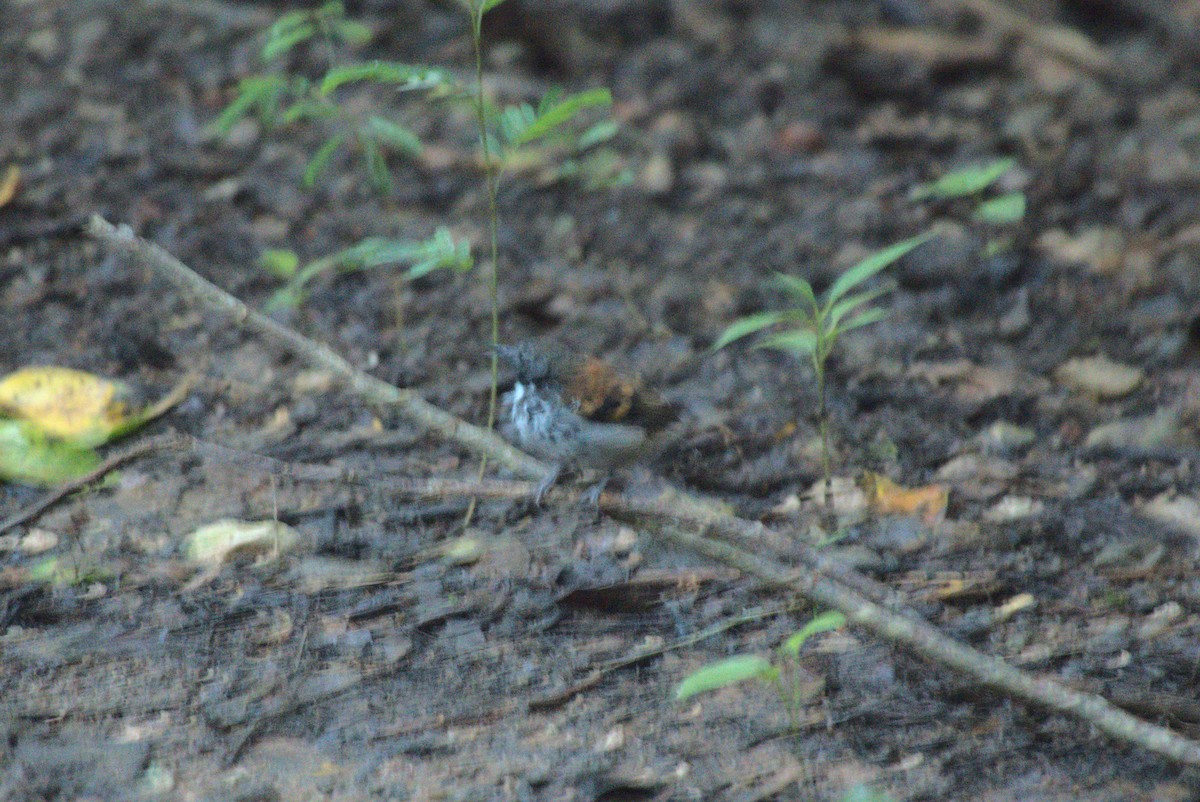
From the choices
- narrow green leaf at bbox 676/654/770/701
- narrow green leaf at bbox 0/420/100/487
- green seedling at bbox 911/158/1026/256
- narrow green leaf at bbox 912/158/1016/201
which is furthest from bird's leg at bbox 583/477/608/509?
narrow green leaf at bbox 912/158/1016/201

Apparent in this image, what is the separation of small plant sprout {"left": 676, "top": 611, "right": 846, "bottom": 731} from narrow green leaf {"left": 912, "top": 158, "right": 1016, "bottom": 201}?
310cm

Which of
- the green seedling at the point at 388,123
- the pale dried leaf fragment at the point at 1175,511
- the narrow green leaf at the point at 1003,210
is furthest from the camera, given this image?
the narrow green leaf at the point at 1003,210

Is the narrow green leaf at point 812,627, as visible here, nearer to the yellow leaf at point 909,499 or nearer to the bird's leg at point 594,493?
the bird's leg at point 594,493

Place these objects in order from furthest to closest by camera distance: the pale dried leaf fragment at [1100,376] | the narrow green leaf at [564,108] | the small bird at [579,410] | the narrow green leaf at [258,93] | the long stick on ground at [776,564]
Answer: the narrow green leaf at [258,93]
the pale dried leaf fragment at [1100,376]
the small bird at [579,410]
the narrow green leaf at [564,108]
the long stick on ground at [776,564]

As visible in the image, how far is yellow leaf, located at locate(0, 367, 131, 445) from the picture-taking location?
4.35 metres

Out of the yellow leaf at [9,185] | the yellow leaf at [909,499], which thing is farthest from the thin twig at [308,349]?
the yellow leaf at [9,185]

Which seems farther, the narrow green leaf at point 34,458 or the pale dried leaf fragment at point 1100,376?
the pale dried leaf fragment at point 1100,376

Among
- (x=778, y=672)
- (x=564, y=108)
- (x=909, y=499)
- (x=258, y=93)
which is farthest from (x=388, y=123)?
(x=778, y=672)

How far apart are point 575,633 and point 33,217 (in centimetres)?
401

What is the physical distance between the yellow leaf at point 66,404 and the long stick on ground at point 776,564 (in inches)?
47.1

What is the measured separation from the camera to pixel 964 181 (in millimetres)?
5984

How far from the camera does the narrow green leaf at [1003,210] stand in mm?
5867

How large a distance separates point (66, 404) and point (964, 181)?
A: 13.9ft

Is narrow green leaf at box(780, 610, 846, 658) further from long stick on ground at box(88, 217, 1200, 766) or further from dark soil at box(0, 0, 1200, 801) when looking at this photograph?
dark soil at box(0, 0, 1200, 801)
